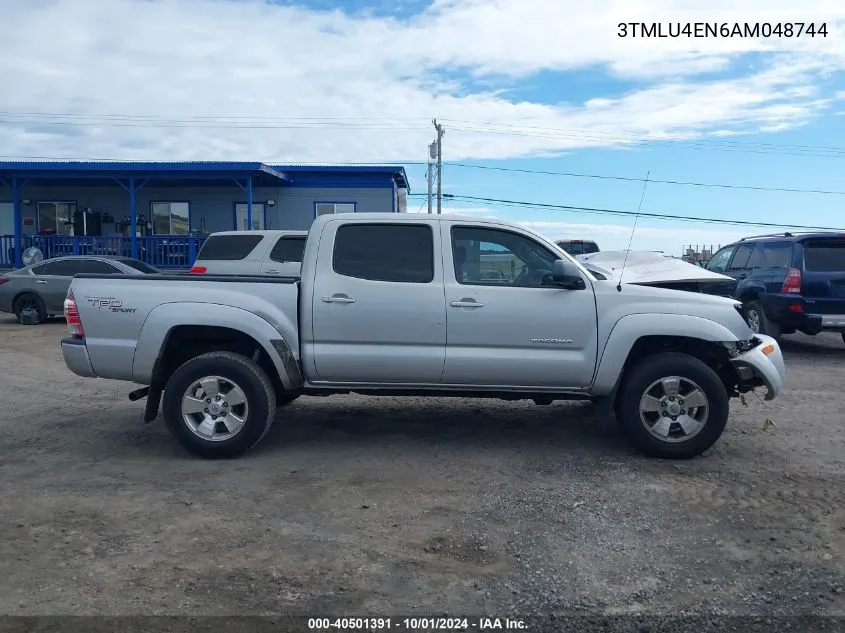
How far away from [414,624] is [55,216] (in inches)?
980

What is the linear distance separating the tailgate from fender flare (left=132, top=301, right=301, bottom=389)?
841cm

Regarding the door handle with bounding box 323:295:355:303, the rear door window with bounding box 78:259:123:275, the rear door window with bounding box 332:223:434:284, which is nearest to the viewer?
the door handle with bounding box 323:295:355:303

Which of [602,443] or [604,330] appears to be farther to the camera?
[602,443]

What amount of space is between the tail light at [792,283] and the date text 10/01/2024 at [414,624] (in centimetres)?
930

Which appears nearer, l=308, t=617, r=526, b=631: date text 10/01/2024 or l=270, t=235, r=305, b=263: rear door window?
l=308, t=617, r=526, b=631: date text 10/01/2024

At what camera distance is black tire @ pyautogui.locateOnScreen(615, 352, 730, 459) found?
5.79m

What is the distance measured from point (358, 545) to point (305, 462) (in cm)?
168

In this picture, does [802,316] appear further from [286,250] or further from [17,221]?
[17,221]

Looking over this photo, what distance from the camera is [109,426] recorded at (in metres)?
7.05

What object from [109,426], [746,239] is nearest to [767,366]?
[109,426]

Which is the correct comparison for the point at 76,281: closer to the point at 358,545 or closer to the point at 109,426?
the point at 109,426

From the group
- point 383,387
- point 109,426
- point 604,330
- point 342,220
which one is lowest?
point 109,426

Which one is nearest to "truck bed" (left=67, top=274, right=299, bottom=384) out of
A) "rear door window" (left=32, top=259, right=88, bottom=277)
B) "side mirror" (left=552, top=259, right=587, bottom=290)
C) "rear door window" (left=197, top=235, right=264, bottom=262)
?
"side mirror" (left=552, top=259, right=587, bottom=290)

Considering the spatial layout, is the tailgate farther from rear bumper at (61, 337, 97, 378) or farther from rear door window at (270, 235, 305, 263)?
rear bumper at (61, 337, 97, 378)
